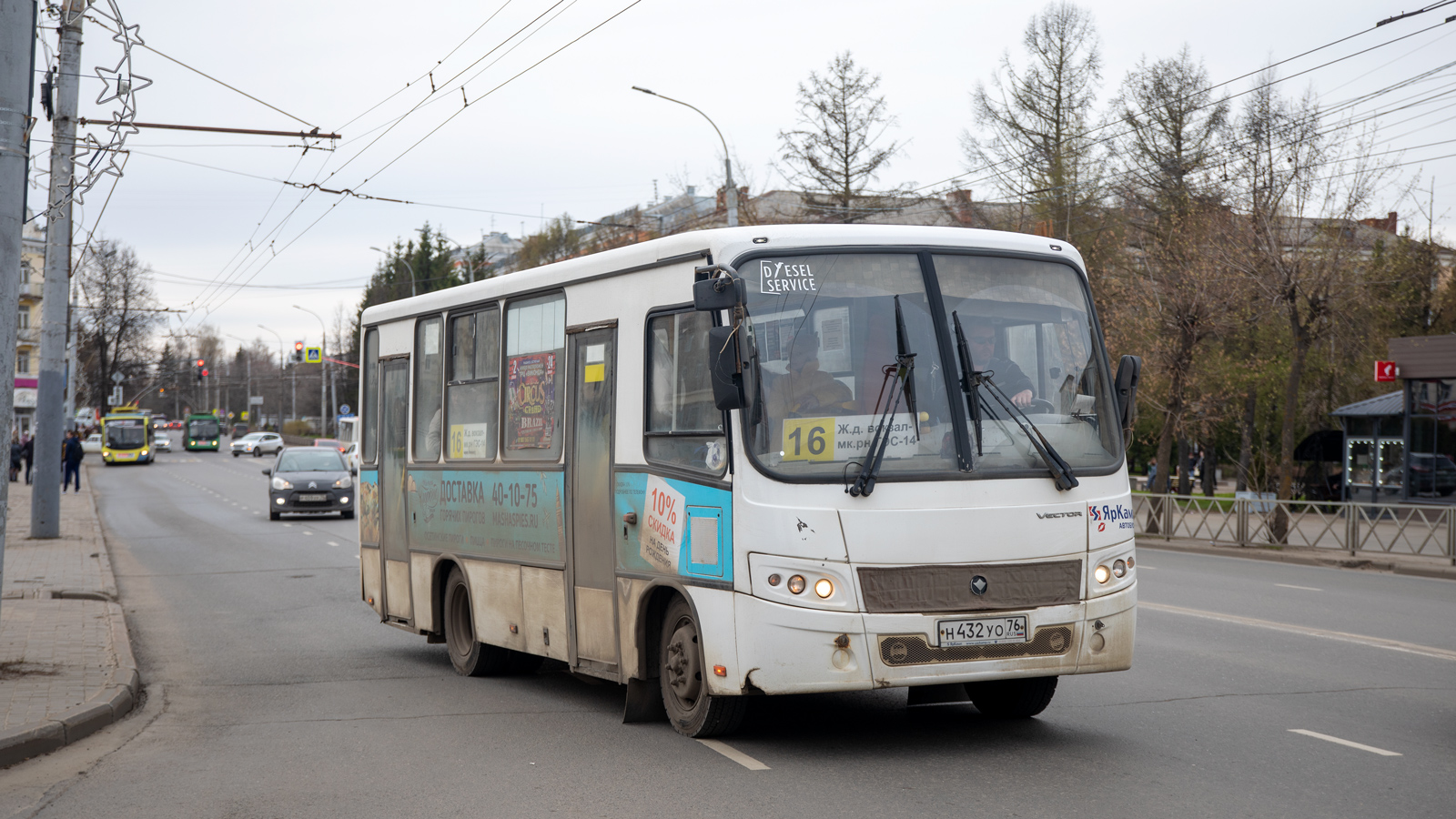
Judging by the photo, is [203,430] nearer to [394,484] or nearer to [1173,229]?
[1173,229]

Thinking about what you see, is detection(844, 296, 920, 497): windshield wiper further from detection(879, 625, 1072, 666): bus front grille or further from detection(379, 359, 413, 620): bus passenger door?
detection(379, 359, 413, 620): bus passenger door

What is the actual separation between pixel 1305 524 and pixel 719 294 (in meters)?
19.4

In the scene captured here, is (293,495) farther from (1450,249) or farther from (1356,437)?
(1450,249)

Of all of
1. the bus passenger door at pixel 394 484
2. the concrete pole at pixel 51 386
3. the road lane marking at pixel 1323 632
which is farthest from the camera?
the concrete pole at pixel 51 386

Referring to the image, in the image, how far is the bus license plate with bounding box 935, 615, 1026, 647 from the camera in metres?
6.69

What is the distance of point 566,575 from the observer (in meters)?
8.62

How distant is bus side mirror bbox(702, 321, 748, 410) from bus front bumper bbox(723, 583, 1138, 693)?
100 centimetres

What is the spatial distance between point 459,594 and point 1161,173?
32735 millimetres

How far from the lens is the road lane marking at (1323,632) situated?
1104 centimetres

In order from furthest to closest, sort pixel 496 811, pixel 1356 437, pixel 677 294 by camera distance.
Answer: pixel 1356 437 < pixel 677 294 < pixel 496 811

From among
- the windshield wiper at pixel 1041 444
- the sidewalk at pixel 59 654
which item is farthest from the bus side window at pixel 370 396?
the windshield wiper at pixel 1041 444

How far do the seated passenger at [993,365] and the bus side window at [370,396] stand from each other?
661cm

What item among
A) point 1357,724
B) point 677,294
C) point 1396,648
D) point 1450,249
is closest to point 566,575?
point 677,294

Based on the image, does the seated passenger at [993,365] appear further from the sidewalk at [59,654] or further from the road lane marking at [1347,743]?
the sidewalk at [59,654]
